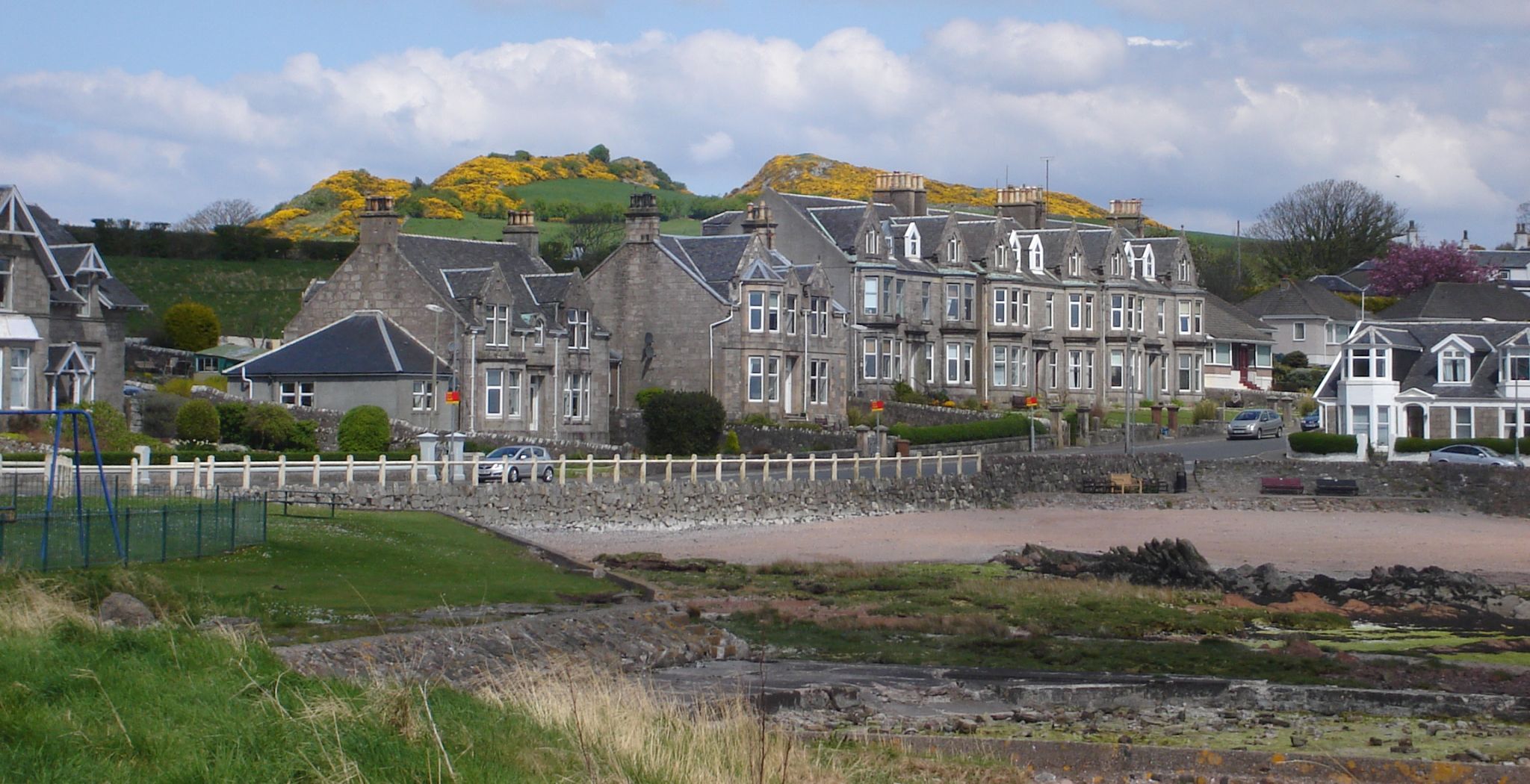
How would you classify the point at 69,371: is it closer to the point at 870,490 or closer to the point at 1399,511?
the point at 870,490

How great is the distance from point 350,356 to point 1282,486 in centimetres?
3428

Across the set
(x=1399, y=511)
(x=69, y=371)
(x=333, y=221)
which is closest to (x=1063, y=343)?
(x=1399, y=511)

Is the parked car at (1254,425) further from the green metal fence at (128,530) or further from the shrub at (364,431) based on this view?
the green metal fence at (128,530)

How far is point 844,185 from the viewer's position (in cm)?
15038

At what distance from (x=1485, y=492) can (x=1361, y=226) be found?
76682mm

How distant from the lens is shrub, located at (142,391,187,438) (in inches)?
2276

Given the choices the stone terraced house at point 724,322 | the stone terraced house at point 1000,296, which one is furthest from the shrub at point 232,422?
the stone terraced house at point 1000,296

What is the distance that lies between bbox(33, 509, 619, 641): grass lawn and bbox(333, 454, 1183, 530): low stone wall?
7714mm

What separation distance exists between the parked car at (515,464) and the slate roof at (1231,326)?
56.6 metres

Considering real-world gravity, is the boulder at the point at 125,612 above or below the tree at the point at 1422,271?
below

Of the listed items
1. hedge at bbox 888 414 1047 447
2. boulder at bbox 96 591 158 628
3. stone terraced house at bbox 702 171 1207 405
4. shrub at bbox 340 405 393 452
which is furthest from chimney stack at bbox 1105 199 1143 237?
boulder at bbox 96 591 158 628

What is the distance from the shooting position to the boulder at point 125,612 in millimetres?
20559

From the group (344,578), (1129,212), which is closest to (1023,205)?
(1129,212)

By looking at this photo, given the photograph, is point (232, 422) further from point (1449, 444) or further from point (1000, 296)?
point (1449, 444)
